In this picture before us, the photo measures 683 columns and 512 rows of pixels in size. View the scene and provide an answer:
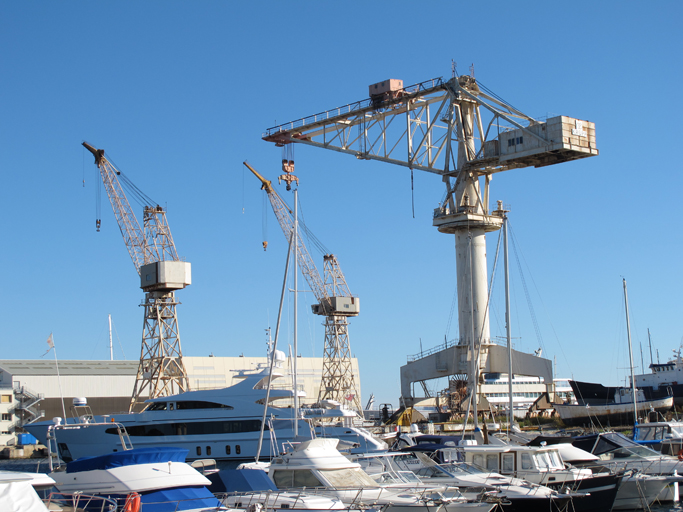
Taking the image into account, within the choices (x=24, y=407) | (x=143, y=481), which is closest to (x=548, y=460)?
(x=143, y=481)

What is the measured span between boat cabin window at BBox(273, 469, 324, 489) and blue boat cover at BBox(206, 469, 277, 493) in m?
0.58

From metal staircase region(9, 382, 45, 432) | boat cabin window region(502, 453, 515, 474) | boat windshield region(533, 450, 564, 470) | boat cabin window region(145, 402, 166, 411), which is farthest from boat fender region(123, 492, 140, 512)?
metal staircase region(9, 382, 45, 432)

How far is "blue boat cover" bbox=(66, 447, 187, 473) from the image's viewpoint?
20547mm

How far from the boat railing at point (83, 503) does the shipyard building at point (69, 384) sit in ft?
181

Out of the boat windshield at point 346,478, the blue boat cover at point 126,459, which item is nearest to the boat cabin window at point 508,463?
the boat windshield at point 346,478

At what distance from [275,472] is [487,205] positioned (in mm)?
34735

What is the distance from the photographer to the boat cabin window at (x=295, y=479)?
23.6 meters

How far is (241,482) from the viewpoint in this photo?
909 inches

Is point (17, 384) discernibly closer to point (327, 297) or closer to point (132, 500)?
point (327, 297)

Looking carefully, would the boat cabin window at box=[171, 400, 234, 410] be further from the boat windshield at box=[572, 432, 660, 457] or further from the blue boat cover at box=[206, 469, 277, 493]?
the blue boat cover at box=[206, 469, 277, 493]

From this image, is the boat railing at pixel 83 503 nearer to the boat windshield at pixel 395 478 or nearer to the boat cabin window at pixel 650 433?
the boat windshield at pixel 395 478

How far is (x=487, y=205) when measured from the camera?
55.6m

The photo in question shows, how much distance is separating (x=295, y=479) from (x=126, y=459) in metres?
5.41

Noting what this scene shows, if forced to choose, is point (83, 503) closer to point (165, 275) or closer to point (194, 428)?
point (194, 428)
